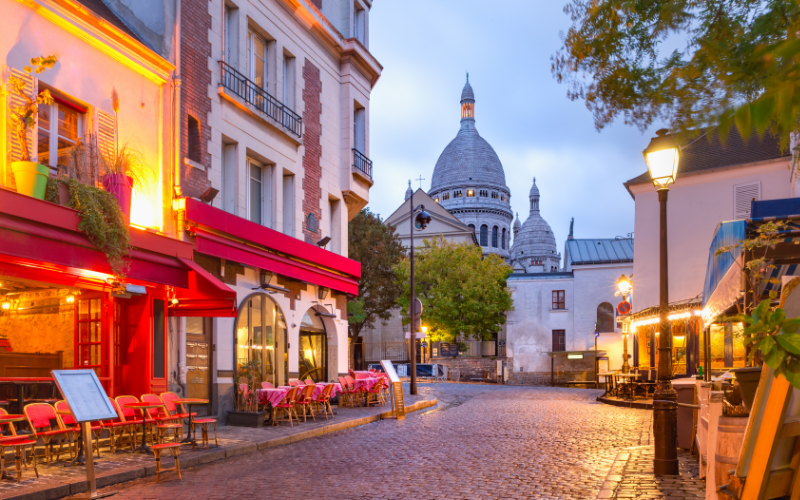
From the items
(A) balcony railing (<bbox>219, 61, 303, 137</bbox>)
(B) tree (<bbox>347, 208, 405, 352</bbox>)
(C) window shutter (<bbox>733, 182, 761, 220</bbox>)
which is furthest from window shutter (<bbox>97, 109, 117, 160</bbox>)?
(B) tree (<bbox>347, 208, 405, 352</bbox>)

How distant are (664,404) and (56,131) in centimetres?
990

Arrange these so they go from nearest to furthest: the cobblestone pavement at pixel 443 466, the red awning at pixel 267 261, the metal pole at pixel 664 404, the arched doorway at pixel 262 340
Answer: the cobblestone pavement at pixel 443 466
the metal pole at pixel 664 404
the red awning at pixel 267 261
the arched doorway at pixel 262 340

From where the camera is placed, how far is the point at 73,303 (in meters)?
12.3

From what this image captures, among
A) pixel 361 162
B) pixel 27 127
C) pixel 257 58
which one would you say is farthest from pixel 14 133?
pixel 361 162

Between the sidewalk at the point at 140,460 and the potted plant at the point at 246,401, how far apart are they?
1.34 feet

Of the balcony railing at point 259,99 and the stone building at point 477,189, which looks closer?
the balcony railing at point 259,99

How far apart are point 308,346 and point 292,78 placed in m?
7.62

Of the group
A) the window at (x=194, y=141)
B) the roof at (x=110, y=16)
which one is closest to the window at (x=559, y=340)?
the window at (x=194, y=141)

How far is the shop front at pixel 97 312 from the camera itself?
1086 centimetres

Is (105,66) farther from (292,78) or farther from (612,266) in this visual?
(612,266)

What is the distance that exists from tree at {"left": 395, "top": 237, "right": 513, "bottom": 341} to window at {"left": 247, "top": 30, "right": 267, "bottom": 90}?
31984 millimetres

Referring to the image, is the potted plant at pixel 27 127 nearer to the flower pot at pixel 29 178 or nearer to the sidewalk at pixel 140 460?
the flower pot at pixel 29 178

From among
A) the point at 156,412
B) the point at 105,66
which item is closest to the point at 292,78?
the point at 105,66

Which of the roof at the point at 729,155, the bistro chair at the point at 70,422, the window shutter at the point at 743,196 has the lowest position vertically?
the bistro chair at the point at 70,422
